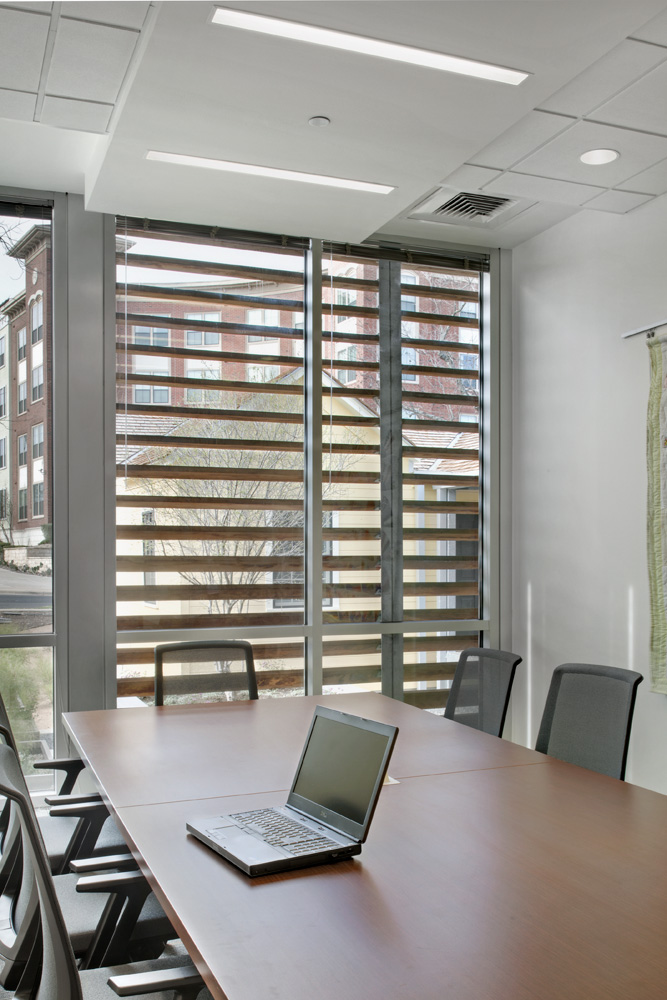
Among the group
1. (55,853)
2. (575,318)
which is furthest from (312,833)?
(575,318)

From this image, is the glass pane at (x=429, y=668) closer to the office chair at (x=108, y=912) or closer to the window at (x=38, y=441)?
the window at (x=38, y=441)

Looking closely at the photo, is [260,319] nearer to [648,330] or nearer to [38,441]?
[38,441]

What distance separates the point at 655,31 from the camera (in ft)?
9.79

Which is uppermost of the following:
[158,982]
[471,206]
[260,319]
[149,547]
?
[471,206]

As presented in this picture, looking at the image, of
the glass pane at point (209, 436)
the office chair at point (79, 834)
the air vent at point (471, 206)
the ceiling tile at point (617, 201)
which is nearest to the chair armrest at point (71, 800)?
the office chair at point (79, 834)

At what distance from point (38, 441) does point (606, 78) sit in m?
3.40

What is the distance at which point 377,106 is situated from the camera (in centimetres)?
333

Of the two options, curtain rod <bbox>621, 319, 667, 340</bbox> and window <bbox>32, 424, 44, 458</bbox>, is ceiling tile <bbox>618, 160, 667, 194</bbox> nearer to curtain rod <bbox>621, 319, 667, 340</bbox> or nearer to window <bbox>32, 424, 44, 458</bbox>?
curtain rod <bbox>621, 319, 667, 340</bbox>

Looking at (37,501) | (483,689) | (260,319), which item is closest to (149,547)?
(37,501)

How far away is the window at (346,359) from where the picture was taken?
5.52 meters

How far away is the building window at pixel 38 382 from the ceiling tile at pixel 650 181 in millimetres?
3303

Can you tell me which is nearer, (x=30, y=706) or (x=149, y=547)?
(x=30, y=706)

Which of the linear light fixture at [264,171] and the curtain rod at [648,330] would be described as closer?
the linear light fixture at [264,171]

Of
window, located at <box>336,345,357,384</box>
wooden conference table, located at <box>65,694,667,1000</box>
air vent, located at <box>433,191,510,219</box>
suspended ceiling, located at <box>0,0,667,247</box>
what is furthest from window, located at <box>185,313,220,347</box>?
wooden conference table, located at <box>65,694,667,1000</box>
